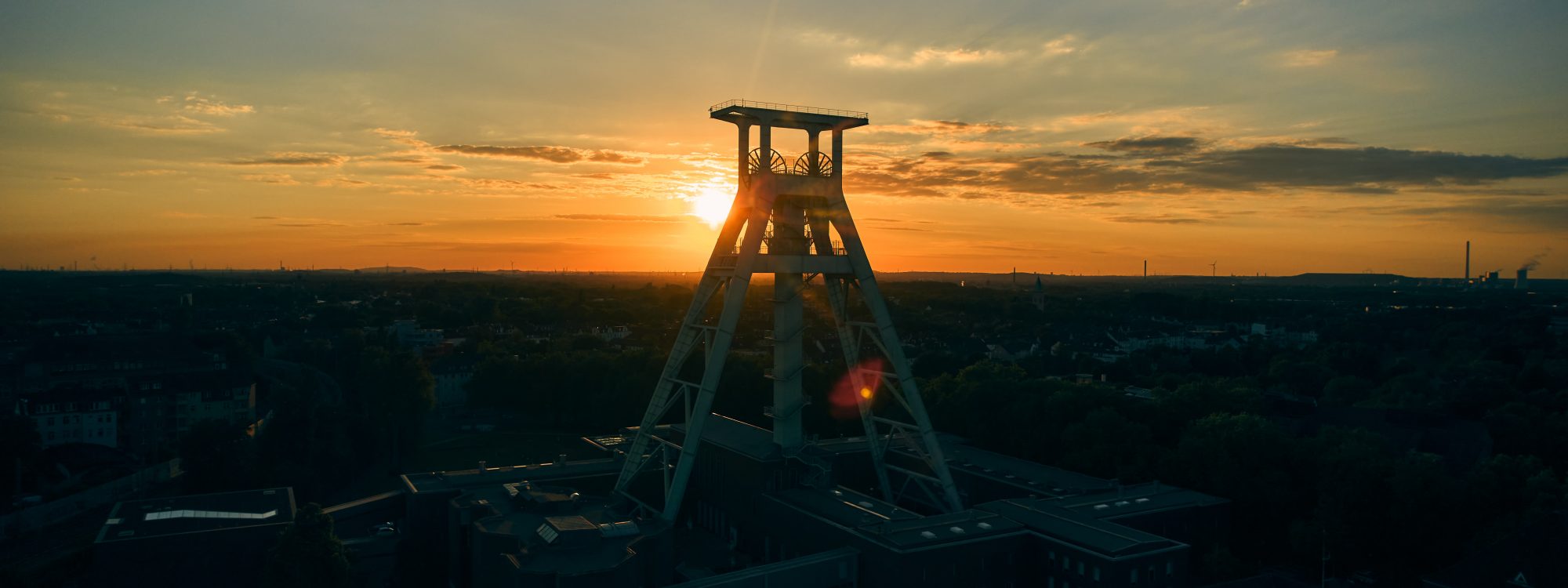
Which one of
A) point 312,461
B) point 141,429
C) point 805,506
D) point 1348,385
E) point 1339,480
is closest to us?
point 805,506

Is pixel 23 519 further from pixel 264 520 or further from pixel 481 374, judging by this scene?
pixel 481 374

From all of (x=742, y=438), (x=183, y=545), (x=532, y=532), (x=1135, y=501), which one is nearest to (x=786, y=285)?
(x=742, y=438)

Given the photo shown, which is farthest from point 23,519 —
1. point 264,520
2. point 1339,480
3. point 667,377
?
point 1339,480

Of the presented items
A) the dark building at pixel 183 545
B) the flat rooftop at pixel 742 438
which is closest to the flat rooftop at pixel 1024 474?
the flat rooftop at pixel 742 438

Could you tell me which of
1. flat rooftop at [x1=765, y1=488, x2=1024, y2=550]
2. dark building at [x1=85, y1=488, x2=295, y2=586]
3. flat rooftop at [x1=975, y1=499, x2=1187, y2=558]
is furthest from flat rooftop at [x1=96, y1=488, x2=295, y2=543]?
flat rooftop at [x1=975, y1=499, x2=1187, y2=558]

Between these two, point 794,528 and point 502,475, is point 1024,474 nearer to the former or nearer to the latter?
point 794,528

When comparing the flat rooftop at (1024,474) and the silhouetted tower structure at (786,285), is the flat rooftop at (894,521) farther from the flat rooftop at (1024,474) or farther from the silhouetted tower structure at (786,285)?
the flat rooftop at (1024,474)
